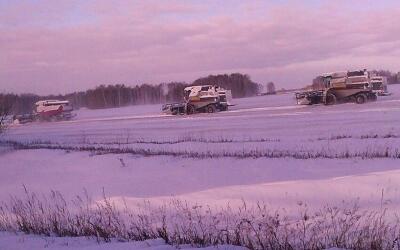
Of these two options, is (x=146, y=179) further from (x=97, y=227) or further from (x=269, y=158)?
(x=97, y=227)

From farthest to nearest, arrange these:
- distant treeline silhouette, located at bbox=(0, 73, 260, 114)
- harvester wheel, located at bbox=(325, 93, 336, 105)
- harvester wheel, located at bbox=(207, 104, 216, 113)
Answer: distant treeline silhouette, located at bbox=(0, 73, 260, 114)
harvester wheel, located at bbox=(207, 104, 216, 113)
harvester wheel, located at bbox=(325, 93, 336, 105)

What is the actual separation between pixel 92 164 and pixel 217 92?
2957cm

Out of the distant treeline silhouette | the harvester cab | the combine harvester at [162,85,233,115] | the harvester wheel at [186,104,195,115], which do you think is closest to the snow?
the harvester cab

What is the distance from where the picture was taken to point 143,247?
20.9 feet

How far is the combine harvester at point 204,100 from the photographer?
152 feet

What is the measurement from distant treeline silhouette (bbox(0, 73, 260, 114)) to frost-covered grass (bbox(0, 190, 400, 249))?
9586 cm

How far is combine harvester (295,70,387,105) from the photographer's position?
40312mm

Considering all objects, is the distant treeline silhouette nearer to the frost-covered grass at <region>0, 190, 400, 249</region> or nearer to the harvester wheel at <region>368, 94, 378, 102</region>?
the harvester wheel at <region>368, 94, 378, 102</region>

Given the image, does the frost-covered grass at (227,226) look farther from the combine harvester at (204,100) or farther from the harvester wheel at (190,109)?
the harvester wheel at (190,109)

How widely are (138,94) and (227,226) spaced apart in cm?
12831

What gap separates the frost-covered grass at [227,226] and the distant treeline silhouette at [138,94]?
9586 centimetres

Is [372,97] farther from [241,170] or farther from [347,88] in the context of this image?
[241,170]

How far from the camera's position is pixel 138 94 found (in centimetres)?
13525

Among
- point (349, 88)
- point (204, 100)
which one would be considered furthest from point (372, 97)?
point (204, 100)
